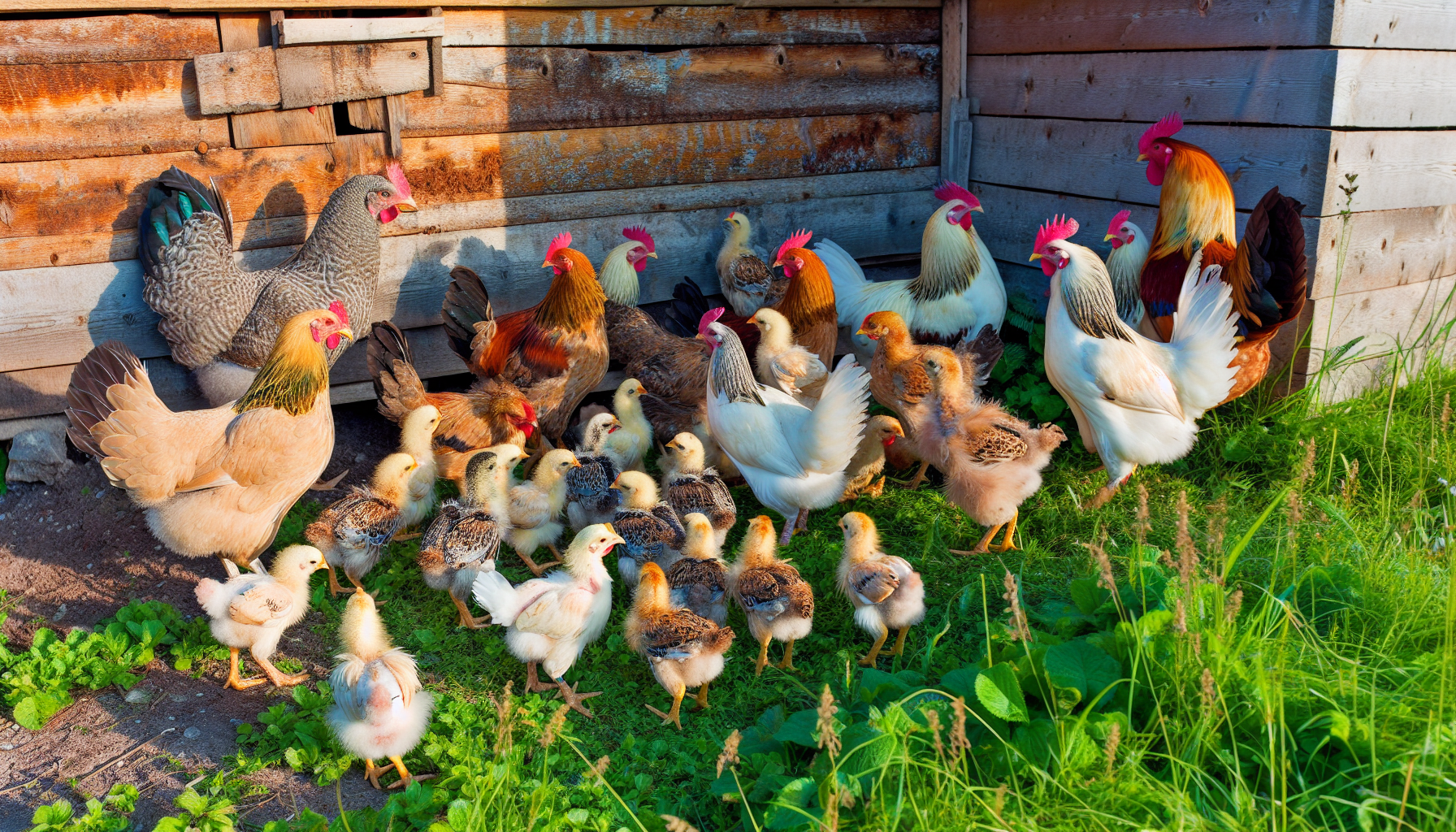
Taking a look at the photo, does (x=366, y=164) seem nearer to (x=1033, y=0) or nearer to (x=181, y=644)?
(x=181, y=644)

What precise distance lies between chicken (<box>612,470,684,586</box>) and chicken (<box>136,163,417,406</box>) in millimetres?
1601

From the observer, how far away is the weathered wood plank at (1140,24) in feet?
15.7

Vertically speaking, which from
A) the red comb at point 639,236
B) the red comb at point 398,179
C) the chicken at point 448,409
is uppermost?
the red comb at point 398,179

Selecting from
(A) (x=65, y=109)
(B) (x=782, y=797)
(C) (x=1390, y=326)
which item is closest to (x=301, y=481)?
(A) (x=65, y=109)

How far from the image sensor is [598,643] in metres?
3.95

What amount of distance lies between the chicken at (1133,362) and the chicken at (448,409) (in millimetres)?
2762

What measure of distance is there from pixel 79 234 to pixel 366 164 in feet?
4.71

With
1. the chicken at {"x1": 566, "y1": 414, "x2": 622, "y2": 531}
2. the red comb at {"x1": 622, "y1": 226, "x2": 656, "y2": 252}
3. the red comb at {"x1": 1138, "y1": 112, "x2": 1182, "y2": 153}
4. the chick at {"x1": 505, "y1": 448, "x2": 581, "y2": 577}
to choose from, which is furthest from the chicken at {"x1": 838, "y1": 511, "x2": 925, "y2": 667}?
the red comb at {"x1": 1138, "y1": 112, "x2": 1182, "y2": 153}

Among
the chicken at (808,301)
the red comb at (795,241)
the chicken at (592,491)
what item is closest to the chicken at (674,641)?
the chicken at (592,491)

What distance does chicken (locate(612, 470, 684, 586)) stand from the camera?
4020 millimetres

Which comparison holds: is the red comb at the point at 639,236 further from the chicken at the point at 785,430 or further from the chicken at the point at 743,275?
the chicken at the point at 785,430

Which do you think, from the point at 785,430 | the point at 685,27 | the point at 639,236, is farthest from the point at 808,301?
the point at 685,27

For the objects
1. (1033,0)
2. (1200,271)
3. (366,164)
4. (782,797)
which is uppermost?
(1033,0)

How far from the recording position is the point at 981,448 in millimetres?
4172
